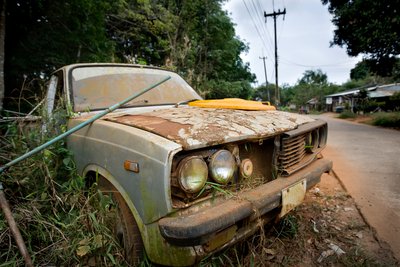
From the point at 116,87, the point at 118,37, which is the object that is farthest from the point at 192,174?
the point at 118,37

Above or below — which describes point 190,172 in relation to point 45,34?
below

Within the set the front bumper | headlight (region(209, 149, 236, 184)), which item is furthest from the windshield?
the front bumper

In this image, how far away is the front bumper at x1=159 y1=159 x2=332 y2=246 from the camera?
1184mm

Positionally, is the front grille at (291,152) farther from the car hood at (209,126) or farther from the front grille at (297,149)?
the car hood at (209,126)

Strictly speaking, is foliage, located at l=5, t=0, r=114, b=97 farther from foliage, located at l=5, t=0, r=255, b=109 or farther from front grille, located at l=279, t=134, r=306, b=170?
front grille, located at l=279, t=134, r=306, b=170

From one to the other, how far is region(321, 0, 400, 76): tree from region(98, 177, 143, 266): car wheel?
9.92m

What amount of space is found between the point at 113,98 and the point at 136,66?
0.66 m

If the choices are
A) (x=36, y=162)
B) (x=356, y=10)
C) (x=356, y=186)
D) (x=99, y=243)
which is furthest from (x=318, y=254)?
(x=356, y=10)

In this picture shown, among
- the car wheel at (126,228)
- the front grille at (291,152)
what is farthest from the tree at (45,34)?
the front grille at (291,152)

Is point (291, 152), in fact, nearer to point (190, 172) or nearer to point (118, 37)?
point (190, 172)

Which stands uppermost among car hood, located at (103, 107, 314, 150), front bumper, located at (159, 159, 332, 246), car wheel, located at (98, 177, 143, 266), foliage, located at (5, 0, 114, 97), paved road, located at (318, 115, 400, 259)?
foliage, located at (5, 0, 114, 97)

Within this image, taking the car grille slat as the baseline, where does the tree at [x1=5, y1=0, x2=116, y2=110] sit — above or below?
above

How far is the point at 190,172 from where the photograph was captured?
1.30 metres

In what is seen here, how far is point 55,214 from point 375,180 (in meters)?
3.98
